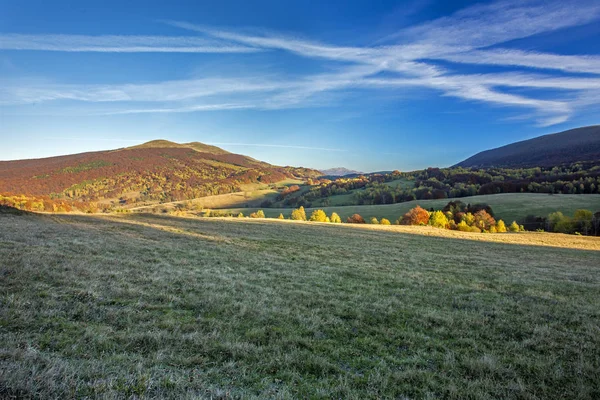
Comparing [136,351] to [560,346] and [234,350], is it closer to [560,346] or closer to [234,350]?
[234,350]

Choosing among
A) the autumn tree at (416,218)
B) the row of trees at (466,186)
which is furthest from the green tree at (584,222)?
the row of trees at (466,186)

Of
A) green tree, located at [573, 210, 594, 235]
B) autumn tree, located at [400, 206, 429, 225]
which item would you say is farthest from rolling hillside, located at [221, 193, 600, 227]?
autumn tree, located at [400, 206, 429, 225]

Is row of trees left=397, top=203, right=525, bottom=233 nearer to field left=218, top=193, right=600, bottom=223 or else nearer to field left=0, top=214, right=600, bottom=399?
field left=218, top=193, right=600, bottom=223

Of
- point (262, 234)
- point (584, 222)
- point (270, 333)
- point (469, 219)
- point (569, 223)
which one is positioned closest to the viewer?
point (270, 333)

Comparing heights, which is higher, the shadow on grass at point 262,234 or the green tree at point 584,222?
the shadow on grass at point 262,234

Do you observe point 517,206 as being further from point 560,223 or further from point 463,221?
point 463,221

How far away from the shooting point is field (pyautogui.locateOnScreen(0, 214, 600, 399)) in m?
4.98

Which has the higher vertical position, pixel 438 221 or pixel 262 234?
pixel 262 234

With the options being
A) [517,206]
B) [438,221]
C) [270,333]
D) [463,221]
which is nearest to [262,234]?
[270,333]

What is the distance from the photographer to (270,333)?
24.6ft

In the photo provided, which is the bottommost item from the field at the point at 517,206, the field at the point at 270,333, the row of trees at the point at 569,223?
the row of trees at the point at 569,223

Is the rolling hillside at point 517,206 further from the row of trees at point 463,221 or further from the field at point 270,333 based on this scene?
the field at point 270,333

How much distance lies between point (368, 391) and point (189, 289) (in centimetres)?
745

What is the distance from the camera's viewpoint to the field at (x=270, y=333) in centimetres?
498
